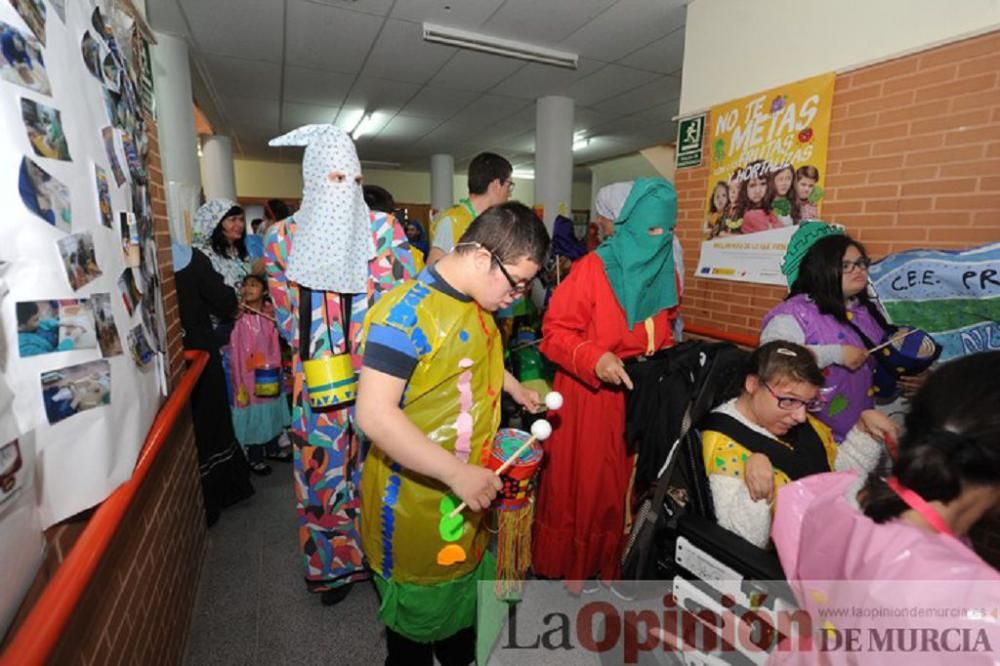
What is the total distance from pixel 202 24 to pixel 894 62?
4.46 meters

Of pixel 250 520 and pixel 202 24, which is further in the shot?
pixel 202 24

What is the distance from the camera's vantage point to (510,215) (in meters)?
1.06

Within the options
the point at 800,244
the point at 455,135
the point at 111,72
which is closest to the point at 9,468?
the point at 111,72

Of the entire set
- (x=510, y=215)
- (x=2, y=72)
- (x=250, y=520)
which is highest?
(x=2, y=72)

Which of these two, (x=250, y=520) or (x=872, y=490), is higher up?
(x=872, y=490)

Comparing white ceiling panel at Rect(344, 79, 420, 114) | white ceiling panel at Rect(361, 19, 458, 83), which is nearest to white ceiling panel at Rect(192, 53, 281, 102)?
white ceiling panel at Rect(344, 79, 420, 114)

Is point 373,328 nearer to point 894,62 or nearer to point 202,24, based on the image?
point 894,62

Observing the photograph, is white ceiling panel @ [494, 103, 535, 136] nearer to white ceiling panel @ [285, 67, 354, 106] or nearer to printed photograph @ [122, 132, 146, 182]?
white ceiling panel @ [285, 67, 354, 106]

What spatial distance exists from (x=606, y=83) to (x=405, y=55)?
2.07 metres

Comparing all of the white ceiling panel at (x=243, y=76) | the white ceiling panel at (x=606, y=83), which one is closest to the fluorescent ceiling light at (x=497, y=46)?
the white ceiling panel at (x=606, y=83)

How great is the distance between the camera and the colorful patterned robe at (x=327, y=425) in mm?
1735

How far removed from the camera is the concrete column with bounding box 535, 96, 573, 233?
542cm

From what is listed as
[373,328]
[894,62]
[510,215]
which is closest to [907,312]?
[894,62]

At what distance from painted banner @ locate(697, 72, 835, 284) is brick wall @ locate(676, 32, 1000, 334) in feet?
0.26
